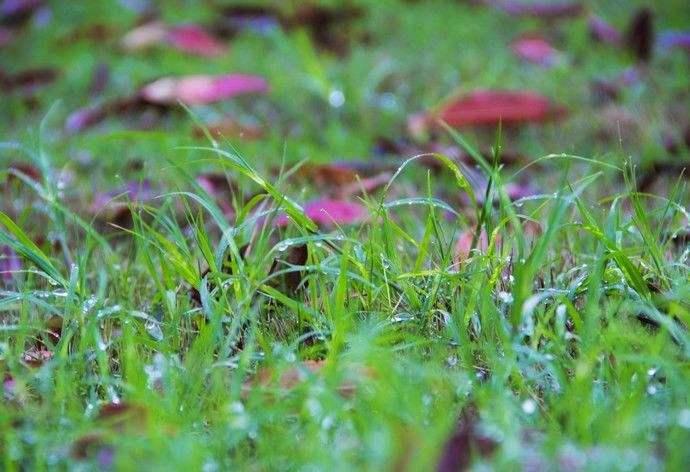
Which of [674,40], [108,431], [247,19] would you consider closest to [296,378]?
[108,431]

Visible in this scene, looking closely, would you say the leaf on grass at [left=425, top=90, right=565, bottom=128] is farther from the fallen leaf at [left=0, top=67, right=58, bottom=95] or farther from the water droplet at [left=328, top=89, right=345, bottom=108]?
the fallen leaf at [left=0, top=67, right=58, bottom=95]

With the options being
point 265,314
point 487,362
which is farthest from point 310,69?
point 487,362

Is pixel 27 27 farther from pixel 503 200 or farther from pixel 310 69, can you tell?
pixel 503 200

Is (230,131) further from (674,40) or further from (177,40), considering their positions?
(674,40)

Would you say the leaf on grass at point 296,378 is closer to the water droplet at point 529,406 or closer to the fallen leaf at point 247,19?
the water droplet at point 529,406

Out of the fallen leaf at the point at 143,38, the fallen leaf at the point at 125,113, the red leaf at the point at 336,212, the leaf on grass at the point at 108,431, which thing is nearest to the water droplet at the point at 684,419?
the leaf on grass at the point at 108,431

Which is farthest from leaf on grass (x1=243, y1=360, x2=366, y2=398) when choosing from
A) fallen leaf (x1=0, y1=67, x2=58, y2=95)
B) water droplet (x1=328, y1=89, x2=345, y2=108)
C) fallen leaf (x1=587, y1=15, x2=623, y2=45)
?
fallen leaf (x1=587, y1=15, x2=623, y2=45)

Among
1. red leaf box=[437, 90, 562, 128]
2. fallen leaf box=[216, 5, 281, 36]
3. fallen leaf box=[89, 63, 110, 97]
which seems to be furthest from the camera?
fallen leaf box=[216, 5, 281, 36]
